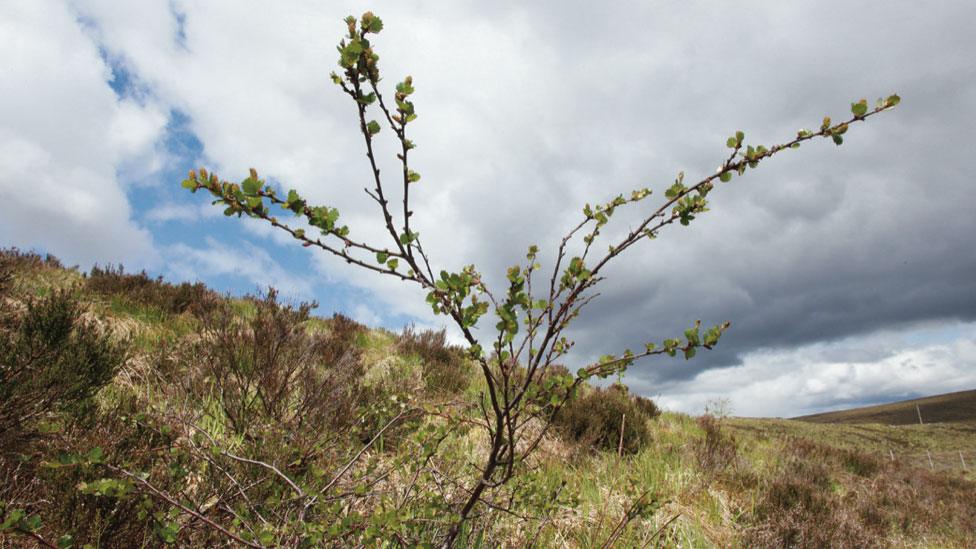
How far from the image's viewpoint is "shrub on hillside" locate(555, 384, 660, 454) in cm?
564

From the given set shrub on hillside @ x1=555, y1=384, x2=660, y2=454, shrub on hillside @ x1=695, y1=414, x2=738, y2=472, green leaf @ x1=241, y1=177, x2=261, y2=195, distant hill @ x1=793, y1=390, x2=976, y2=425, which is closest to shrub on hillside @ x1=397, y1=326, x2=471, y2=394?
shrub on hillside @ x1=555, y1=384, x2=660, y2=454

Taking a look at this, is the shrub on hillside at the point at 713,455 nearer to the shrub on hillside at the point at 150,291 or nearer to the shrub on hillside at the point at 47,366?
the shrub on hillside at the point at 47,366

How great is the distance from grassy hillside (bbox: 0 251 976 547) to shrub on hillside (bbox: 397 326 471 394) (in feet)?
0.16

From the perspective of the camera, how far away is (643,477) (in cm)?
454

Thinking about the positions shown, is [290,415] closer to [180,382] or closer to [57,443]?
[180,382]

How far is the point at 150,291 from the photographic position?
7.41 metres

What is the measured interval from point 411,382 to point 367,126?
4.62m

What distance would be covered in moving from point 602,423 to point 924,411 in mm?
152274

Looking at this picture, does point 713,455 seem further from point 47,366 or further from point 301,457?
point 47,366

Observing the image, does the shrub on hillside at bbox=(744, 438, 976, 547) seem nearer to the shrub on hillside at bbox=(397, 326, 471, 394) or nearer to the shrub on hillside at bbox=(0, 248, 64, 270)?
the shrub on hillside at bbox=(397, 326, 471, 394)

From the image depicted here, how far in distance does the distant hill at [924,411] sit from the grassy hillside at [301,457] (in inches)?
4671

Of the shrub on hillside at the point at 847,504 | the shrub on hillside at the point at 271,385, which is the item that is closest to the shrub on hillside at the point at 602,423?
the shrub on hillside at the point at 847,504

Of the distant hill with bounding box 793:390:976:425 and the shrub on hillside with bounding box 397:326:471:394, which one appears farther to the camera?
the distant hill with bounding box 793:390:976:425

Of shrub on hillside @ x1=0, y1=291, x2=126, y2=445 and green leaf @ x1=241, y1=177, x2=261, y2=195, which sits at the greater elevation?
green leaf @ x1=241, y1=177, x2=261, y2=195
